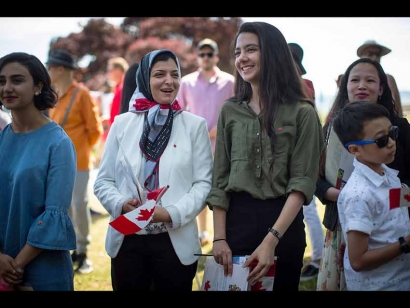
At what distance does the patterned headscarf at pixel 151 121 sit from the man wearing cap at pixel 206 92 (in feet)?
9.40

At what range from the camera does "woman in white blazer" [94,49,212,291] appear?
261cm

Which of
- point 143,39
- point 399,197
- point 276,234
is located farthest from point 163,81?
point 143,39

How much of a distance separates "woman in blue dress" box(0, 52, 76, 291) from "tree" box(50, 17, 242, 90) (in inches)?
477

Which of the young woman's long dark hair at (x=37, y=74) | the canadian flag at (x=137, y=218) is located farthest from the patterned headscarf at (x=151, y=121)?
the young woman's long dark hair at (x=37, y=74)

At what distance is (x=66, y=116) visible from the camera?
16.5ft

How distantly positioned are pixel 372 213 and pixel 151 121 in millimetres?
1189

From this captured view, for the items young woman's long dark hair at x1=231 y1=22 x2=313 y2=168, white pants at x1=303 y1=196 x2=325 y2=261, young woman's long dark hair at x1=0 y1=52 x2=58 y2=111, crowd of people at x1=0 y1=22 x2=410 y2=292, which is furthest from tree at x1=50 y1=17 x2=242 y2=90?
young woman's long dark hair at x1=231 y1=22 x2=313 y2=168

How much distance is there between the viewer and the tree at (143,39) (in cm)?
1529

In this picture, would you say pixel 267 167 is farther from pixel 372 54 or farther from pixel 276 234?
pixel 372 54

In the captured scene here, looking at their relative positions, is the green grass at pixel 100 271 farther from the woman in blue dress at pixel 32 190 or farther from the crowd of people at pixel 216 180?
the woman in blue dress at pixel 32 190

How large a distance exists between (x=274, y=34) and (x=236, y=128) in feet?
1.64
